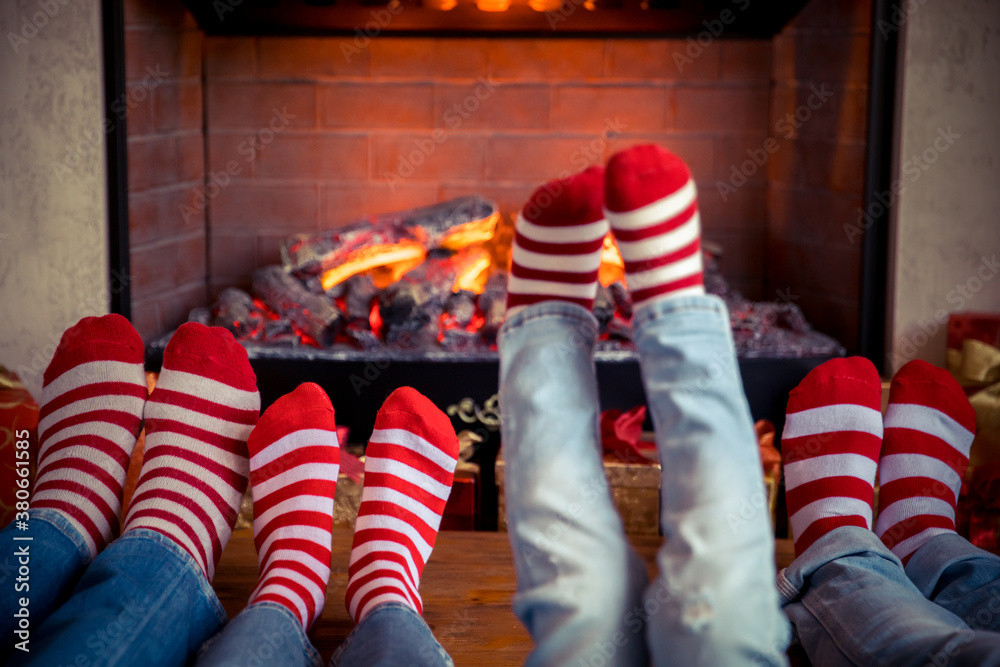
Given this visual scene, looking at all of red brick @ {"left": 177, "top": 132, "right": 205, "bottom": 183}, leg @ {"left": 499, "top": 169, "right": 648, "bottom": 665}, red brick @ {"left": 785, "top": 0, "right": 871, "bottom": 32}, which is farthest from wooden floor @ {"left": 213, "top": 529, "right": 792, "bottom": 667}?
red brick @ {"left": 785, "top": 0, "right": 871, "bottom": 32}

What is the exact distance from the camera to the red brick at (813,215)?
1486 millimetres

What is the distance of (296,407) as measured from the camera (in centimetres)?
101

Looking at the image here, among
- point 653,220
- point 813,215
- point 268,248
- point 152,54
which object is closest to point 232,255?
point 268,248

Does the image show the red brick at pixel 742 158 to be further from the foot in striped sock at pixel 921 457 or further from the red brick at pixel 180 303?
the red brick at pixel 180 303

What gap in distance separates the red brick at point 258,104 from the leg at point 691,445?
116 cm

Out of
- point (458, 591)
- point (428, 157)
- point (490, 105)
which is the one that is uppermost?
point (490, 105)

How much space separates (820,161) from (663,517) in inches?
45.1

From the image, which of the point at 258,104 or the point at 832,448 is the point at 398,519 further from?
the point at 258,104

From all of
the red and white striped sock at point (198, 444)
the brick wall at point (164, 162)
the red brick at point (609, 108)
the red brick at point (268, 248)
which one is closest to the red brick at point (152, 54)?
the brick wall at point (164, 162)

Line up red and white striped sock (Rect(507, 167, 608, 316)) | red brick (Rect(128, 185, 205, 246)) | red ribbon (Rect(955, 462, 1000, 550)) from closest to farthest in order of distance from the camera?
1. red and white striped sock (Rect(507, 167, 608, 316))
2. red ribbon (Rect(955, 462, 1000, 550))
3. red brick (Rect(128, 185, 205, 246))

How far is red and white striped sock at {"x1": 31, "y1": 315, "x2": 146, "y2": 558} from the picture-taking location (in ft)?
3.04

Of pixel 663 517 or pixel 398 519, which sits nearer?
pixel 663 517

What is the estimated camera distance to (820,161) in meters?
1.57

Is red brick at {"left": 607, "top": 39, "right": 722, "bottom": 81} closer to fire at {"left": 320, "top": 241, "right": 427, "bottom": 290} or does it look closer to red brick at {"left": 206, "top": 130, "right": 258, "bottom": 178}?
fire at {"left": 320, "top": 241, "right": 427, "bottom": 290}
